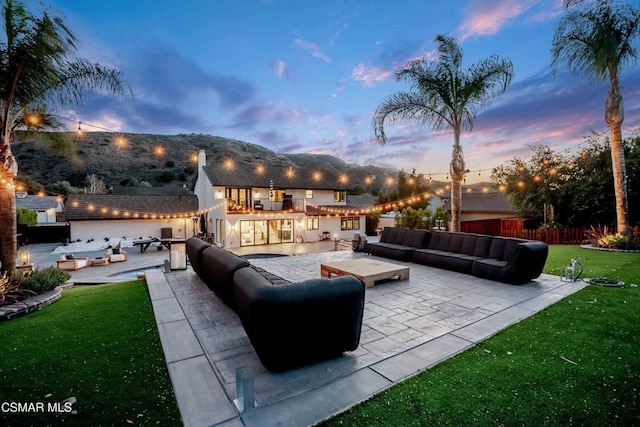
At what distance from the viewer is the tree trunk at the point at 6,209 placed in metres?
5.62

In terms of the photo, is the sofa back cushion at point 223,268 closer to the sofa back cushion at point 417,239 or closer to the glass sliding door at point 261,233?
the sofa back cushion at point 417,239

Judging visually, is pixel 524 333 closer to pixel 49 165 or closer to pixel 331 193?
pixel 331 193

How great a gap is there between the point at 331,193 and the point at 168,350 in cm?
2023

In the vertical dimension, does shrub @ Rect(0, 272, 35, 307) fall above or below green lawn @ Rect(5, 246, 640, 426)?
above

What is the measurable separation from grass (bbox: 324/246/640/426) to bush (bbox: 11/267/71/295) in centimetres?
652

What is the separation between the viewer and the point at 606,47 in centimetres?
986

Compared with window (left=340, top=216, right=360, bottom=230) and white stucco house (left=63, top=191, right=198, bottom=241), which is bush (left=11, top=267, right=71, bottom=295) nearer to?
white stucco house (left=63, top=191, right=198, bottom=241)

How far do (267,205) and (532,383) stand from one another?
18.2 m

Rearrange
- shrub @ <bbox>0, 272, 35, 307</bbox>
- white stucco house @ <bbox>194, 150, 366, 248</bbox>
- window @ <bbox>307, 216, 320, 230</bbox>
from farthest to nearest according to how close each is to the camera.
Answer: window @ <bbox>307, 216, 320, 230</bbox>
white stucco house @ <bbox>194, 150, 366, 248</bbox>
shrub @ <bbox>0, 272, 35, 307</bbox>

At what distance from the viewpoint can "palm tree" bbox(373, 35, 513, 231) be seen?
8.94 metres

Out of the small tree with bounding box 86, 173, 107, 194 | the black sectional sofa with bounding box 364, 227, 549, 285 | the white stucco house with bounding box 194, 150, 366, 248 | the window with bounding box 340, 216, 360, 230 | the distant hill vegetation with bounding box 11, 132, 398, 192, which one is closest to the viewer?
the black sectional sofa with bounding box 364, 227, 549, 285

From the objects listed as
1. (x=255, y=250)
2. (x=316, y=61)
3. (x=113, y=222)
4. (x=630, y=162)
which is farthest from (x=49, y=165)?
(x=630, y=162)

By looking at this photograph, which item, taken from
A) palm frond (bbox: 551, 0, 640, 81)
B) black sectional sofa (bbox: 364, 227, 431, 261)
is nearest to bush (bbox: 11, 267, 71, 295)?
black sectional sofa (bbox: 364, 227, 431, 261)

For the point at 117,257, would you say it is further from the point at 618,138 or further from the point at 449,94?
the point at 618,138
